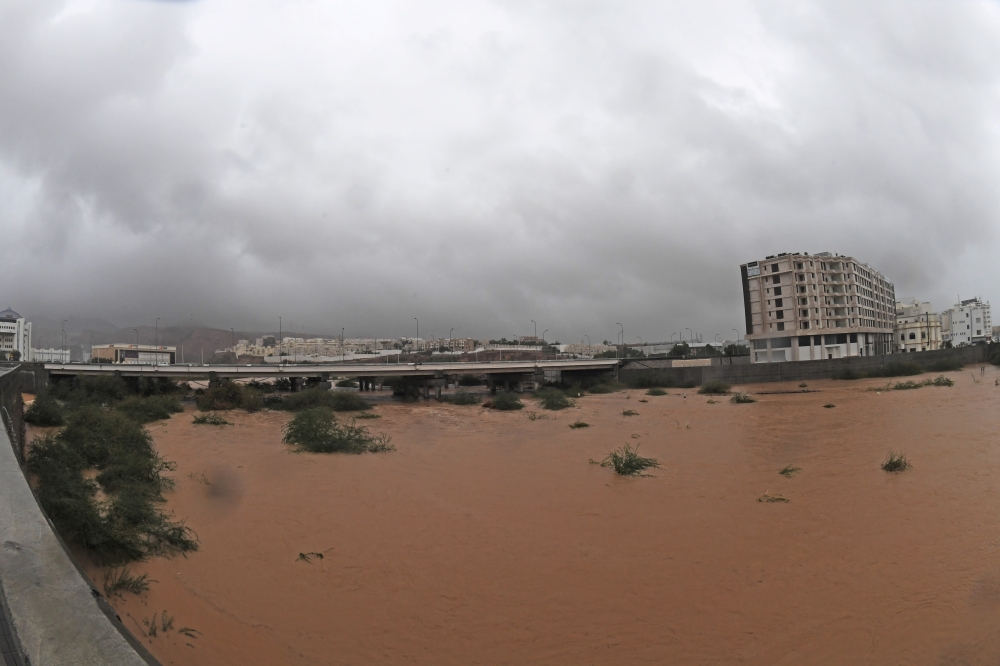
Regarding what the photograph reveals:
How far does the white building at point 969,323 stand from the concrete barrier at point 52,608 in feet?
467

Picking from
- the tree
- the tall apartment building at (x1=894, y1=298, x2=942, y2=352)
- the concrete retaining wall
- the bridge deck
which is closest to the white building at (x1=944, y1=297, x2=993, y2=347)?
the tall apartment building at (x1=894, y1=298, x2=942, y2=352)

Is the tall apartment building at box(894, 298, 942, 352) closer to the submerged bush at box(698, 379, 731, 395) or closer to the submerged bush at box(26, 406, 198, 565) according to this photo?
the submerged bush at box(698, 379, 731, 395)

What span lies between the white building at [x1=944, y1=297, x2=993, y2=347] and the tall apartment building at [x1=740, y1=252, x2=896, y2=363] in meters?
57.9

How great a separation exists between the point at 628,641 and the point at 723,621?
1.14m

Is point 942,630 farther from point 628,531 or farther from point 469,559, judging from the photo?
point 469,559

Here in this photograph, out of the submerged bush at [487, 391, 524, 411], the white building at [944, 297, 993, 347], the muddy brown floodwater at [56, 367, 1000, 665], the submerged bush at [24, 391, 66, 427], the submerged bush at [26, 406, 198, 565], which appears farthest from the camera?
the white building at [944, 297, 993, 347]

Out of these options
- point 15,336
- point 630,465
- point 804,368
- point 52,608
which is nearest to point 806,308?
point 804,368

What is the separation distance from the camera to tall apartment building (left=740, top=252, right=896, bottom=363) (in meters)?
67.1

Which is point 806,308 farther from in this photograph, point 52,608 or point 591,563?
point 52,608

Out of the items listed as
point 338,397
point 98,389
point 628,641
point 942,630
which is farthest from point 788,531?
point 98,389

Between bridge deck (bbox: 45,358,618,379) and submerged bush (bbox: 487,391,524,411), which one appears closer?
submerged bush (bbox: 487,391,524,411)

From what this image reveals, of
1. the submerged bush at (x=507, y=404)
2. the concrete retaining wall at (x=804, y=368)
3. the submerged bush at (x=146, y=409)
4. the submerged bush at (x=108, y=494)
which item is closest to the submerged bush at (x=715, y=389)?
the concrete retaining wall at (x=804, y=368)

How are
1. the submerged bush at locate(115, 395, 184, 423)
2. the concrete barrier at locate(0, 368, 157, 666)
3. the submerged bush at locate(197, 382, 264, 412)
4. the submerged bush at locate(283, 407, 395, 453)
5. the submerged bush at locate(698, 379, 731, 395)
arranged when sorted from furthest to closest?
the submerged bush at locate(698, 379, 731, 395) < the submerged bush at locate(197, 382, 264, 412) < the submerged bush at locate(115, 395, 184, 423) < the submerged bush at locate(283, 407, 395, 453) < the concrete barrier at locate(0, 368, 157, 666)

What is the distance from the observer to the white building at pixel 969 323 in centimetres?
11025
